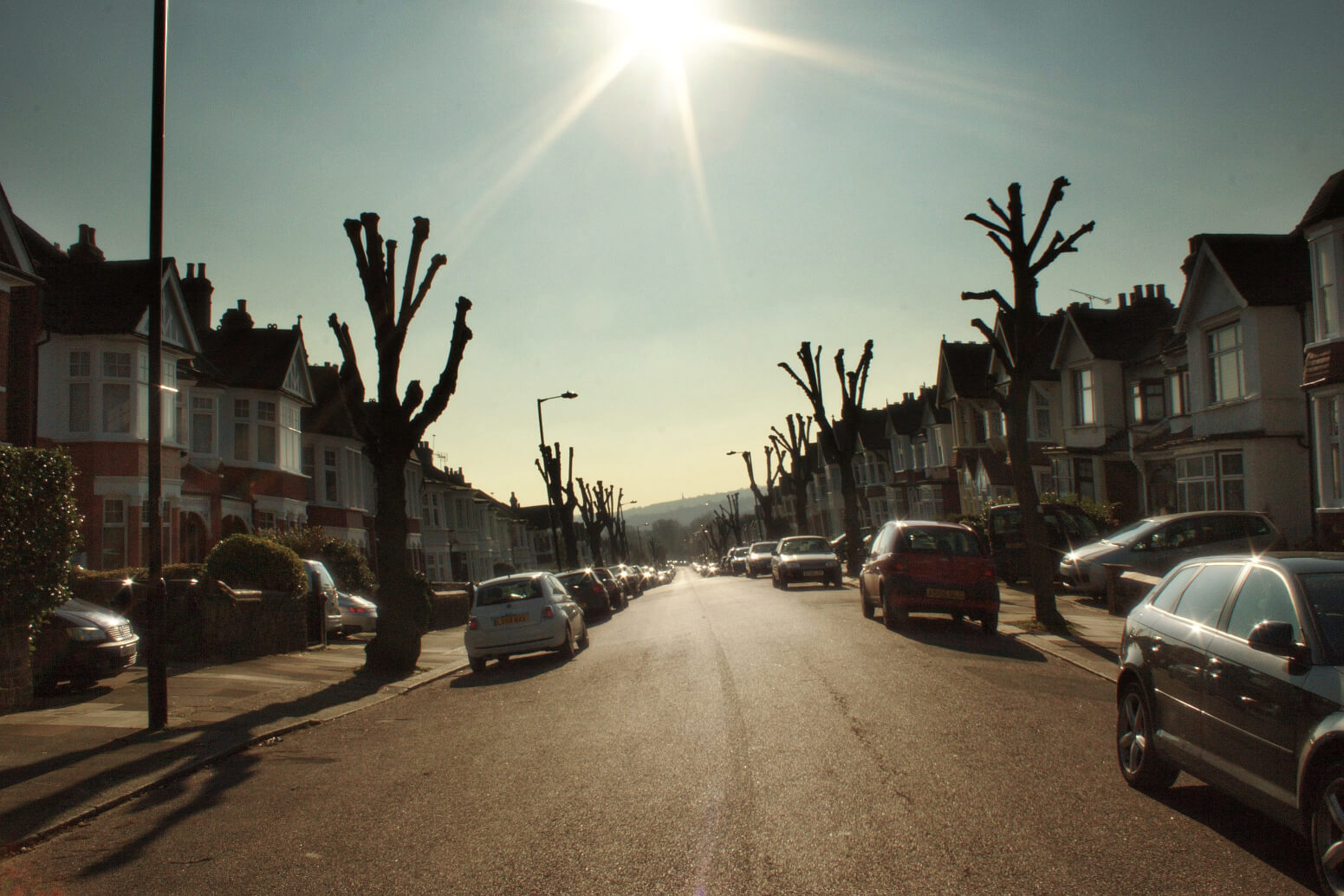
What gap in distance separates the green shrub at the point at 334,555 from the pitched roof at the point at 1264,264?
72.8 feet

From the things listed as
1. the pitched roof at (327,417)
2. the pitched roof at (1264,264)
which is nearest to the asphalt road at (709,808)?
the pitched roof at (1264,264)

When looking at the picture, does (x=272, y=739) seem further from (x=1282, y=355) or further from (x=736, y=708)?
(x=1282, y=355)

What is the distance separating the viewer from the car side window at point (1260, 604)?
5836 mm

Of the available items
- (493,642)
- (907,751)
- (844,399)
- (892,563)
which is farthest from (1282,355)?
(907,751)

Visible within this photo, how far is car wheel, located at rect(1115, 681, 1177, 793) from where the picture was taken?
22.4 ft

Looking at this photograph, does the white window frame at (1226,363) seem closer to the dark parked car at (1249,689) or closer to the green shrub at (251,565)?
the dark parked car at (1249,689)

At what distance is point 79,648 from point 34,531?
1.60 meters

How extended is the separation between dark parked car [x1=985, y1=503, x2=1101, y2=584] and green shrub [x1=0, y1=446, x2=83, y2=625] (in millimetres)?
19592

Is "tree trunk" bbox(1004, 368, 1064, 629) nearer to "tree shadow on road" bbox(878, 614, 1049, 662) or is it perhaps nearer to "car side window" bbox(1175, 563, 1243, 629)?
"tree shadow on road" bbox(878, 614, 1049, 662)

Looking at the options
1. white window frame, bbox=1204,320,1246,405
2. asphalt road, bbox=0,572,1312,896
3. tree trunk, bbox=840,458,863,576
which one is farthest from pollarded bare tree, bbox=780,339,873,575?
asphalt road, bbox=0,572,1312,896

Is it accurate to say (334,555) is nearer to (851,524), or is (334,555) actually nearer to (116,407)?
(116,407)

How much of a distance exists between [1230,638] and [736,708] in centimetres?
516

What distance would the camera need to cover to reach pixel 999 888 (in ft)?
16.7

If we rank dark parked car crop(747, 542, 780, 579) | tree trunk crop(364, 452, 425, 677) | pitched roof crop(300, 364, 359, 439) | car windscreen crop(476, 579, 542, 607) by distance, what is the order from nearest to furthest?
tree trunk crop(364, 452, 425, 677) → car windscreen crop(476, 579, 542, 607) → pitched roof crop(300, 364, 359, 439) → dark parked car crop(747, 542, 780, 579)
